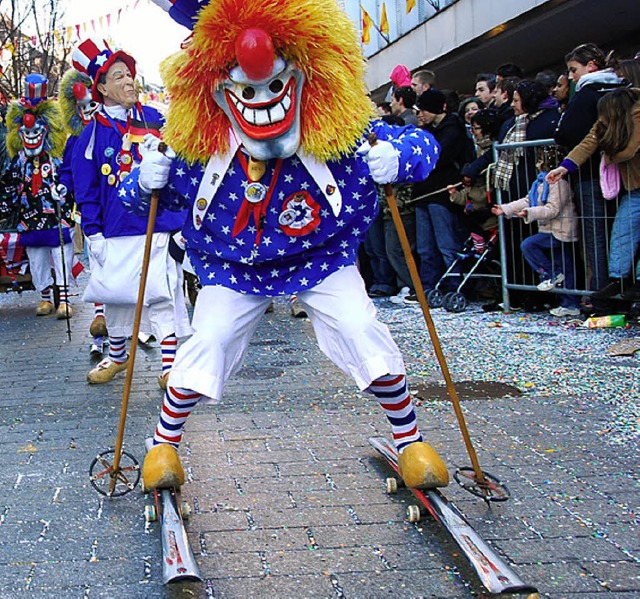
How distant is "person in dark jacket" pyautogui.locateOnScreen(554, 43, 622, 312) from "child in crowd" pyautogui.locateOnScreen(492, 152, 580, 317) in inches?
6.2

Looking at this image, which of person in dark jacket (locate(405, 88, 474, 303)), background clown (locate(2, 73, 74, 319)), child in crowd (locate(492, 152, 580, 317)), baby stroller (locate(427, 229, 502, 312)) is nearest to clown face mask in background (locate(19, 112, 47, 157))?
background clown (locate(2, 73, 74, 319))

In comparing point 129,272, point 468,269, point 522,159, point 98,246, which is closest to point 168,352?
point 129,272

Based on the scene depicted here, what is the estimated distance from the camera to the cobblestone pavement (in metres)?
3.15

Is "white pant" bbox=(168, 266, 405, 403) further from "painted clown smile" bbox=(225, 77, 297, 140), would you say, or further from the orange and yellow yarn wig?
"painted clown smile" bbox=(225, 77, 297, 140)

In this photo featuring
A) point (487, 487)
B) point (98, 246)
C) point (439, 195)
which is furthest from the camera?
point (439, 195)

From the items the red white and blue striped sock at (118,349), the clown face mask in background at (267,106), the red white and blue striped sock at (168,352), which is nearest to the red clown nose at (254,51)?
the clown face mask in background at (267,106)

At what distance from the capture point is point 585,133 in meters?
7.34

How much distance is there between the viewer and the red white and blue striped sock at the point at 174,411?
374 centimetres

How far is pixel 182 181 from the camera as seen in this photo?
3.84 m

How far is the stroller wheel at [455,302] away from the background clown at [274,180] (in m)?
5.11

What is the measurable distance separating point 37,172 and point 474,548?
27.1ft

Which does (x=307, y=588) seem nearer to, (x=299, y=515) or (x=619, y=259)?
(x=299, y=515)

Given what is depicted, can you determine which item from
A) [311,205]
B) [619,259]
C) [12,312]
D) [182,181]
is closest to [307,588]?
[311,205]

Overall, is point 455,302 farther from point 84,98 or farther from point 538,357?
point 84,98
